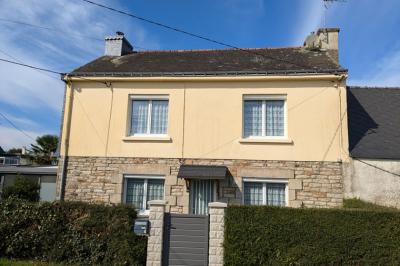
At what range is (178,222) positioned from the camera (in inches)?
336

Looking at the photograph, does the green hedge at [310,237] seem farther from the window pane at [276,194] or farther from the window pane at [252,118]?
the window pane at [252,118]

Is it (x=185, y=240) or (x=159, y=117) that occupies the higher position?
(x=159, y=117)

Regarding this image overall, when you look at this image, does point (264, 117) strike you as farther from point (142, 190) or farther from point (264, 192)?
point (142, 190)

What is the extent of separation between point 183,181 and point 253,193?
7.58ft

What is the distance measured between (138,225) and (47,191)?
13.7m

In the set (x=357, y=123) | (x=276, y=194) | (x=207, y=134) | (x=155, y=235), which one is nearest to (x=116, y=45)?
(x=207, y=134)

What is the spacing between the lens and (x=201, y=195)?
1133 cm

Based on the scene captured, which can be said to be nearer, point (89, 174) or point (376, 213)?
point (376, 213)

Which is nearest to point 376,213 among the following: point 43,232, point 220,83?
point 220,83

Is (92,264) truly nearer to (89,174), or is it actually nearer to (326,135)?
(89,174)

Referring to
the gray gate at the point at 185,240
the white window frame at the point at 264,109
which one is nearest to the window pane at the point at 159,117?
the white window frame at the point at 264,109

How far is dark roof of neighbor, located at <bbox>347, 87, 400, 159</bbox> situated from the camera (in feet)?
36.0

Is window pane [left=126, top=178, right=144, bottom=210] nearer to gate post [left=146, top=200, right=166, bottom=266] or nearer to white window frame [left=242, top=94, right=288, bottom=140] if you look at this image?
gate post [left=146, top=200, right=166, bottom=266]

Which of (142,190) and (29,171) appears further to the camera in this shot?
(29,171)
